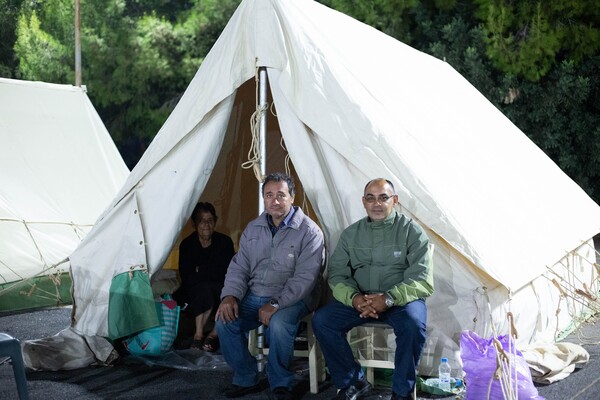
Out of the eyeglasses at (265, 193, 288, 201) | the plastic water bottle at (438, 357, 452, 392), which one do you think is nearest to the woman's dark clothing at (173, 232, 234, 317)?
the eyeglasses at (265, 193, 288, 201)

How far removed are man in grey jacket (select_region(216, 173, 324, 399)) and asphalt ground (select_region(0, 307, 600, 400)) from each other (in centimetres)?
15

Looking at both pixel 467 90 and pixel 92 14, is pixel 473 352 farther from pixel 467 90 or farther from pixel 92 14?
pixel 92 14

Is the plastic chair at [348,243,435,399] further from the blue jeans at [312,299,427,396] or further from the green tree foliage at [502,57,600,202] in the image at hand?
the green tree foliage at [502,57,600,202]

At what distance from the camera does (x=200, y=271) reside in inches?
200

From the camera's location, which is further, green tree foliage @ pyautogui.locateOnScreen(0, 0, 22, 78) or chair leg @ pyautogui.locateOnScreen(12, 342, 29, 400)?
green tree foliage @ pyautogui.locateOnScreen(0, 0, 22, 78)

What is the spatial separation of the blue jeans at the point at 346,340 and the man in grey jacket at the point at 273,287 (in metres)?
0.19

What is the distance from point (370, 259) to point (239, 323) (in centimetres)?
71

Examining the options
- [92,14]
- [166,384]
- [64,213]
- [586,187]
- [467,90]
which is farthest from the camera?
[92,14]

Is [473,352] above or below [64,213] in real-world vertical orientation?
below

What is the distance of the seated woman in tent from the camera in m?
4.96

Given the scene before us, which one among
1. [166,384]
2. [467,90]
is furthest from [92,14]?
[166,384]

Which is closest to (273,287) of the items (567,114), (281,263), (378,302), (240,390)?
(281,263)

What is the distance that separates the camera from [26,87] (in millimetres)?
7664

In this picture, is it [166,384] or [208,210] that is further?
[208,210]
